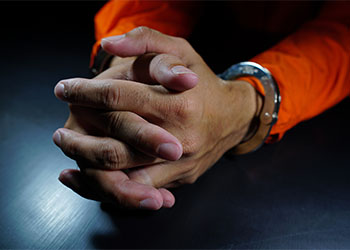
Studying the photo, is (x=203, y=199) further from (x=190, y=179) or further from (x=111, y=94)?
(x=111, y=94)

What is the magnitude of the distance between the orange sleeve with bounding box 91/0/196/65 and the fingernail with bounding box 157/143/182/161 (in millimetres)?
433

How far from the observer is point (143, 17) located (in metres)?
0.82

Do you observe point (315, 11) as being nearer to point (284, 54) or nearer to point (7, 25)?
point (284, 54)

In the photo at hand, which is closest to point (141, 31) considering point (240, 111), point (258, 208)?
point (240, 111)

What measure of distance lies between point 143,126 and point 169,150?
0.05 metres

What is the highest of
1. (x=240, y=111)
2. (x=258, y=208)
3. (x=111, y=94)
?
(x=111, y=94)

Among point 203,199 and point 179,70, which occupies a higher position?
point 179,70

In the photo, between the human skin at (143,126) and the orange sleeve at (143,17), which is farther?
the orange sleeve at (143,17)

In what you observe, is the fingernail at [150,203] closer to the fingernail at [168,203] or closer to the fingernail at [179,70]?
the fingernail at [168,203]

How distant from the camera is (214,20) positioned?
40.0 inches

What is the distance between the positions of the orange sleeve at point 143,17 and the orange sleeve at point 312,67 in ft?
1.01

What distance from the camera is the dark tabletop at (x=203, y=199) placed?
1.45ft

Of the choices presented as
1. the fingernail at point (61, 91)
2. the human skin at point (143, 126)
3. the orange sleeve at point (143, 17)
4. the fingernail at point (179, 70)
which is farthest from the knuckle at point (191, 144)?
the orange sleeve at point (143, 17)

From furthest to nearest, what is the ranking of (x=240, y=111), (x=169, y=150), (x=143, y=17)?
(x=143, y=17), (x=240, y=111), (x=169, y=150)
